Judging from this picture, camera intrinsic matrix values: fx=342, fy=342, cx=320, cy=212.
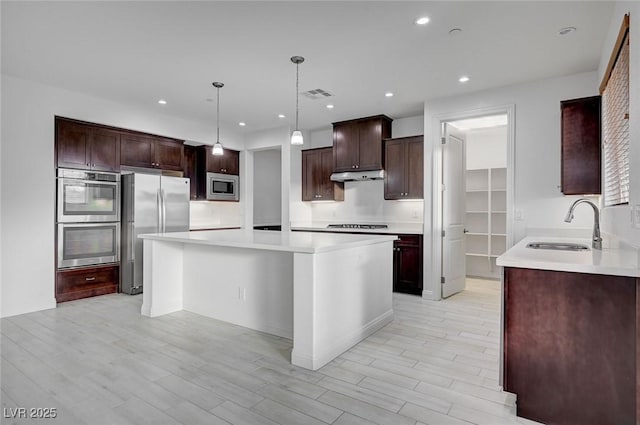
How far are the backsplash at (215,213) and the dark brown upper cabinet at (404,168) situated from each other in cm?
311

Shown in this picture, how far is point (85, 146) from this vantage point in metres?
4.57

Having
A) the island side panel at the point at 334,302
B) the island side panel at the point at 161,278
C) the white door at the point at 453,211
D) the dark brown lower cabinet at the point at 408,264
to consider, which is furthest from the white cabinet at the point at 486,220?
the island side panel at the point at 161,278

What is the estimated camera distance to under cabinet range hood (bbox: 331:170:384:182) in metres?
5.46

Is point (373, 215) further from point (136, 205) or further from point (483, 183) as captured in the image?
point (136, 205)

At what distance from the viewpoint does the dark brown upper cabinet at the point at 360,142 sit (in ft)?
18.0

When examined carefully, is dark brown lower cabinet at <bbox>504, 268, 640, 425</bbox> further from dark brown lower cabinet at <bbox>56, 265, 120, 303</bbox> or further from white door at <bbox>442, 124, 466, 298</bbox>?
dark brown lower cabinet at <bbox>56, 265, 120, 303</bbox>

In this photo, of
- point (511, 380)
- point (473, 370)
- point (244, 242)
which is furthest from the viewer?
point (244, 242)

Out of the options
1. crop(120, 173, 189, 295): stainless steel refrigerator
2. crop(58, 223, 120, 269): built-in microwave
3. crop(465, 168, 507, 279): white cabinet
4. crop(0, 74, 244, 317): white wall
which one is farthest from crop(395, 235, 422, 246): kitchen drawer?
crop(0, 74, 244, 317): white wall

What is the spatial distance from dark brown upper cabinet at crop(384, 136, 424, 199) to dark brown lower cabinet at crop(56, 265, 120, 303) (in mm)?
4223

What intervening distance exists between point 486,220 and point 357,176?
254cm

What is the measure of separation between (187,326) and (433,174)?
355 cm

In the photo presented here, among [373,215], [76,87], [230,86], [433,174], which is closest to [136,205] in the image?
[76,87]

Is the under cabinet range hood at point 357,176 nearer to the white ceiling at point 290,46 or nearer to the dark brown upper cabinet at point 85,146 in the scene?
the white ceiling at point 290,46

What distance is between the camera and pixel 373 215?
6.01 metres
